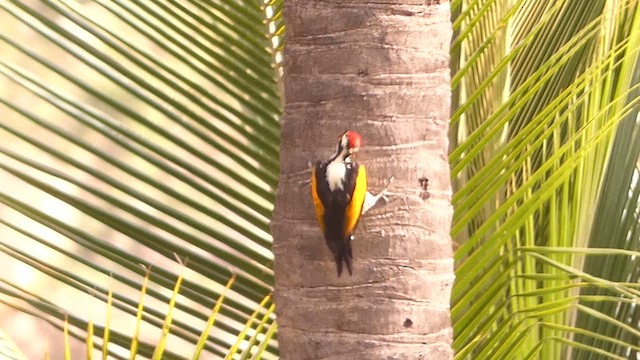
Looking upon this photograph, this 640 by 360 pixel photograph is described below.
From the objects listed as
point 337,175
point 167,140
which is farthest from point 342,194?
point 167,140

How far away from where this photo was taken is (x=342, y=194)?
56 cm

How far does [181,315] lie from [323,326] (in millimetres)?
2697

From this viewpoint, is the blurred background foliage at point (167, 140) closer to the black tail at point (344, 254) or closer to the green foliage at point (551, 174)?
the green foliage at point (551, 174)

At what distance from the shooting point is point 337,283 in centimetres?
58

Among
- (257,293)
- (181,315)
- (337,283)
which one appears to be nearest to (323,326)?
(337,283)

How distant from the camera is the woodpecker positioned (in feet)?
1.84

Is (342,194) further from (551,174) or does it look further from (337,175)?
(551,174)

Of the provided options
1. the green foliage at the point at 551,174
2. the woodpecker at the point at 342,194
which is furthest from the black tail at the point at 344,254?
the green foliage at the point at 551,174

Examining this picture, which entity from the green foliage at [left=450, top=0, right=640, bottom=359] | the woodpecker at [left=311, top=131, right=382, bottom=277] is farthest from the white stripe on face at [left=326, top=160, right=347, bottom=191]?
the green foliage at [left=450, top=0, right=640, bottom=359]

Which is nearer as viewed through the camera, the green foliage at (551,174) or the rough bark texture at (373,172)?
the rough bark texture at (373,172)

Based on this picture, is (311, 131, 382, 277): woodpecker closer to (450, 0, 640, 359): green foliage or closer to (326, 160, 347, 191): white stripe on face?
(326, 160, 347, 191): white stripe on face

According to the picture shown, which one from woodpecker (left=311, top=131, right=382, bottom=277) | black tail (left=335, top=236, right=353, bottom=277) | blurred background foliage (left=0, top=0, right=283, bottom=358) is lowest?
black tail (left=335, top=236, right=353, bottom=277)

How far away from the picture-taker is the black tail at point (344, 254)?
566 millimetres

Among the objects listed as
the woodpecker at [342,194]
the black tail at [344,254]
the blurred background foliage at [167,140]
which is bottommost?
the black tail at [344,254]
